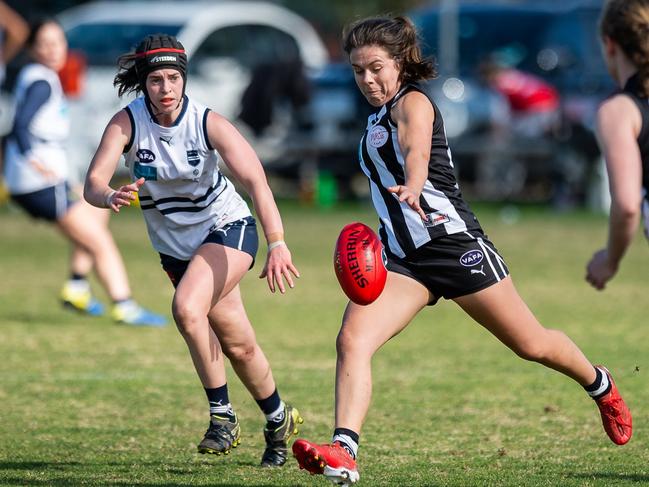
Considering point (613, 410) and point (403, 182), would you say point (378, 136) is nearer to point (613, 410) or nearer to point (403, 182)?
point (403, 182)

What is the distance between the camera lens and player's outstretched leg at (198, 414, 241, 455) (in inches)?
231

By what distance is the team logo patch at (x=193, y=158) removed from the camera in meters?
5.93

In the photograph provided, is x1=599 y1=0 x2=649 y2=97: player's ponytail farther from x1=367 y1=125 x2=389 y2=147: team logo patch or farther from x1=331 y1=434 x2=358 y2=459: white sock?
x1=331 y1=434 x2=358 y2=459: white sock

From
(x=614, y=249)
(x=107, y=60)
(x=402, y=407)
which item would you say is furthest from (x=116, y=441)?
(x=107, y=60)

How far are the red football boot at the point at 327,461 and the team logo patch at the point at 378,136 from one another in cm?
128

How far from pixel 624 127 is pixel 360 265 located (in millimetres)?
1166

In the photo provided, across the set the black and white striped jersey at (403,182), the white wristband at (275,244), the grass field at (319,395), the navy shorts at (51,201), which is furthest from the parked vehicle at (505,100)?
the white wristband at (275,244)

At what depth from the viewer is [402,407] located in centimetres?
748

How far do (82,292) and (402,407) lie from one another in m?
4.38

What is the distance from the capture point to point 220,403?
6016 mm

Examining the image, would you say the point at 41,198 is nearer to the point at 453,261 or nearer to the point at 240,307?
the point at 240,307

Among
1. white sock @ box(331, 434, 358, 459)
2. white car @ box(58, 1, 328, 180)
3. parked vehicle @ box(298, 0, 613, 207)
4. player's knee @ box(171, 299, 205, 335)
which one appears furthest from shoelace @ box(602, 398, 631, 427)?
white car @ box(58, 1, 328, 180)

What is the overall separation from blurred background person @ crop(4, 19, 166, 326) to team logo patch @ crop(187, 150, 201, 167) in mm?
4776

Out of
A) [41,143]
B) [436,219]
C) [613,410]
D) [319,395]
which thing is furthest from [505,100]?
[436,219]
